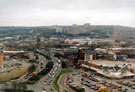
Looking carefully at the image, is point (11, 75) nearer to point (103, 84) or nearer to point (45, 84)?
point (45, 84)

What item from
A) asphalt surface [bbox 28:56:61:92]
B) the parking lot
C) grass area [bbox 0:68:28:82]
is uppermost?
grass area [bbox 0:68:28:82]

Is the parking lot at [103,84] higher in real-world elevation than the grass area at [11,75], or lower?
lower

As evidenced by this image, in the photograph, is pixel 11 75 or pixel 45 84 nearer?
pixel 45 84

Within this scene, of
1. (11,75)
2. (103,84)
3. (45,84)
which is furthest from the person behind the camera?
(11,75)

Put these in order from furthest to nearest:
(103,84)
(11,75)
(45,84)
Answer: (11,75) < (45,84) < (103,84)

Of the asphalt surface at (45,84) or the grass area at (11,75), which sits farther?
the grass area at (11,75)

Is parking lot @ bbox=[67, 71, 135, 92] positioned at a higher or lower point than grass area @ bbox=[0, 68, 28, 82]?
lower

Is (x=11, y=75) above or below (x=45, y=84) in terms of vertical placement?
above

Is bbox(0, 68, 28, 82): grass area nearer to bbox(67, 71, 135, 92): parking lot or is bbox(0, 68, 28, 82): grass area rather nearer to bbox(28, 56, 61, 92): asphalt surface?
bbox(28, 56, 61, 92): asphalt surface

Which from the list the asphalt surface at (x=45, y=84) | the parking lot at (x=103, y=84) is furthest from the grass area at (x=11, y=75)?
the parking lot at (x=103, y=84)

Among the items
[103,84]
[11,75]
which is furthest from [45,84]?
[103,84]

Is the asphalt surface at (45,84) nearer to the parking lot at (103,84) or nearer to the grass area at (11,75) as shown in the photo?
Answer: the parking lot at (103,84)

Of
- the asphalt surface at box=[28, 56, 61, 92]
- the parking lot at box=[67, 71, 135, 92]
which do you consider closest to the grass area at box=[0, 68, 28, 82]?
the asphalt surface at box=[28, 56, 61, 92]
